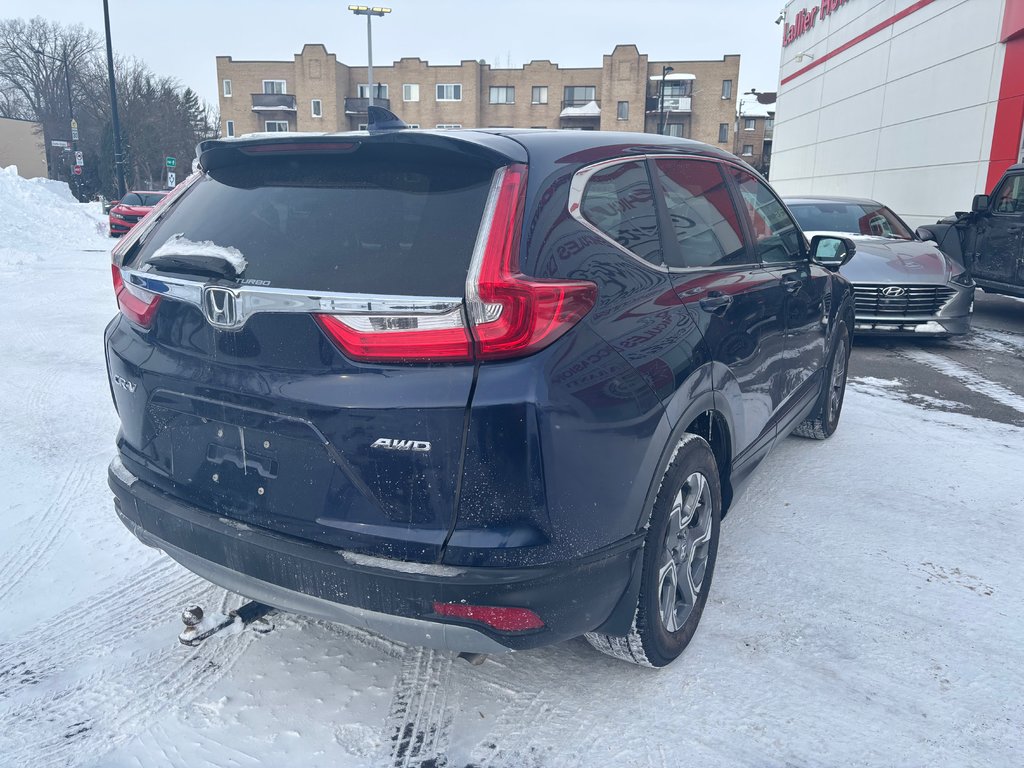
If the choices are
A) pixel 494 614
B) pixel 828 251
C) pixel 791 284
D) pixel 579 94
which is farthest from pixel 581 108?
pixel 494 614

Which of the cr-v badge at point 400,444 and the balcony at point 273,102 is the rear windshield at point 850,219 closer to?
the cr-v badge at point 400,444

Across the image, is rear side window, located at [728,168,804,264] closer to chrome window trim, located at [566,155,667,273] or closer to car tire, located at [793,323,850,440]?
car tire, located at [793,323,850,440]

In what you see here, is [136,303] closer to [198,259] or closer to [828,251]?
[198,259]

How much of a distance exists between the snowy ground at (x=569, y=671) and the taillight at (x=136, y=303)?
1196 millimetres

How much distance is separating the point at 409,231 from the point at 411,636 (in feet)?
3.63

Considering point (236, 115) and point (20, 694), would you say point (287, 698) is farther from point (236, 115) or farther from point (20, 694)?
point (236, 115)

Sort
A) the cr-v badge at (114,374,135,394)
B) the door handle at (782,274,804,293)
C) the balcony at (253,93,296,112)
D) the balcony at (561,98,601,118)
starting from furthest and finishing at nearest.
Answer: the balcony at (253,93,296,112)
the balcony at (561,98,601,118)
the door handle at (782,274,804,293)
the cr-v badge at (114,374,135,394)

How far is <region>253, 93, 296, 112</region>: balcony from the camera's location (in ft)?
206

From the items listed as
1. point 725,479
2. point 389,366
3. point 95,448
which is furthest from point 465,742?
point 95,448

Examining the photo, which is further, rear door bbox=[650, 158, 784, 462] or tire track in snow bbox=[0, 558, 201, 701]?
rear door bbox=[650, 158, 784, 462]

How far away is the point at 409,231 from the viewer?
220cm

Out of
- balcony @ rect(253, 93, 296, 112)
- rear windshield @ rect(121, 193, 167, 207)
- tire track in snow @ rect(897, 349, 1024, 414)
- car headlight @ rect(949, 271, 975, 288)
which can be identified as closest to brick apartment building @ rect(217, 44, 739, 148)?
balcony @ rect(253, 93, 296, 112)

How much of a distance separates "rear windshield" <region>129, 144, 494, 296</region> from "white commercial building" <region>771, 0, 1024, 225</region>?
1664 cm

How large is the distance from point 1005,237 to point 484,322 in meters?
10.1
